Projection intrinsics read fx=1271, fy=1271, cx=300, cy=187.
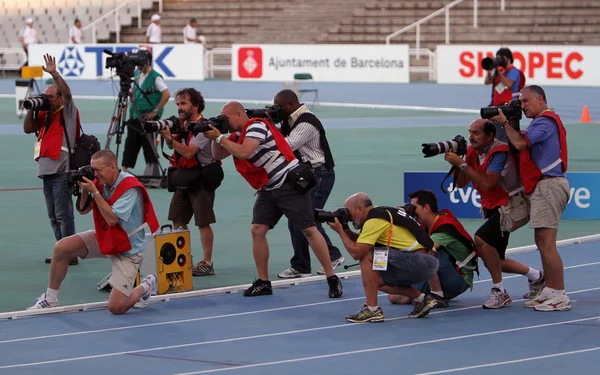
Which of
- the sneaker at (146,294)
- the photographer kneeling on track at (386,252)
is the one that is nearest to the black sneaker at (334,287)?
the photographer kneeling on track at (386,252)

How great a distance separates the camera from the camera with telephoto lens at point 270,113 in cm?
1127

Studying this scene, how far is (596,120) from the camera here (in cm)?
2894

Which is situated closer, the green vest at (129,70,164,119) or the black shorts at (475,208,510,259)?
the black shorts at (475,208,510,259)

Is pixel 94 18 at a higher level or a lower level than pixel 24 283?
higher

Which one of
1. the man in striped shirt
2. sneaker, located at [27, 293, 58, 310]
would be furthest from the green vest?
sneaker, located at [27, 293, 58, 310]

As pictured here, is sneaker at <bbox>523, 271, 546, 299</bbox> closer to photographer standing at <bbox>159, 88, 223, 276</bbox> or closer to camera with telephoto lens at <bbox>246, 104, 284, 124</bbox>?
camera with telephoto lens at <bbox>246, 104, 284, 124</bbox>

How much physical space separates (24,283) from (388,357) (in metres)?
4.26

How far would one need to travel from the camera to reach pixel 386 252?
9805 millimetres

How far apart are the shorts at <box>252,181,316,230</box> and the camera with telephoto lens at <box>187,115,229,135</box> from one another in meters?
0.69

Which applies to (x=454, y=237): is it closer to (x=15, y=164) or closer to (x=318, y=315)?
(x=318, y=315)

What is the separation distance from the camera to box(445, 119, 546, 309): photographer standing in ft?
33.7

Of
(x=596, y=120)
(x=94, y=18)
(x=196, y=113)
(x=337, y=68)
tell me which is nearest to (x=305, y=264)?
(x=196, y=113)

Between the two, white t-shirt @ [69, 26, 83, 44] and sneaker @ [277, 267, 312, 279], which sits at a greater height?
white t-shirt @ [69, 26, 83, 44]

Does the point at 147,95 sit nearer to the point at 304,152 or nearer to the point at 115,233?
the point at 304,152
